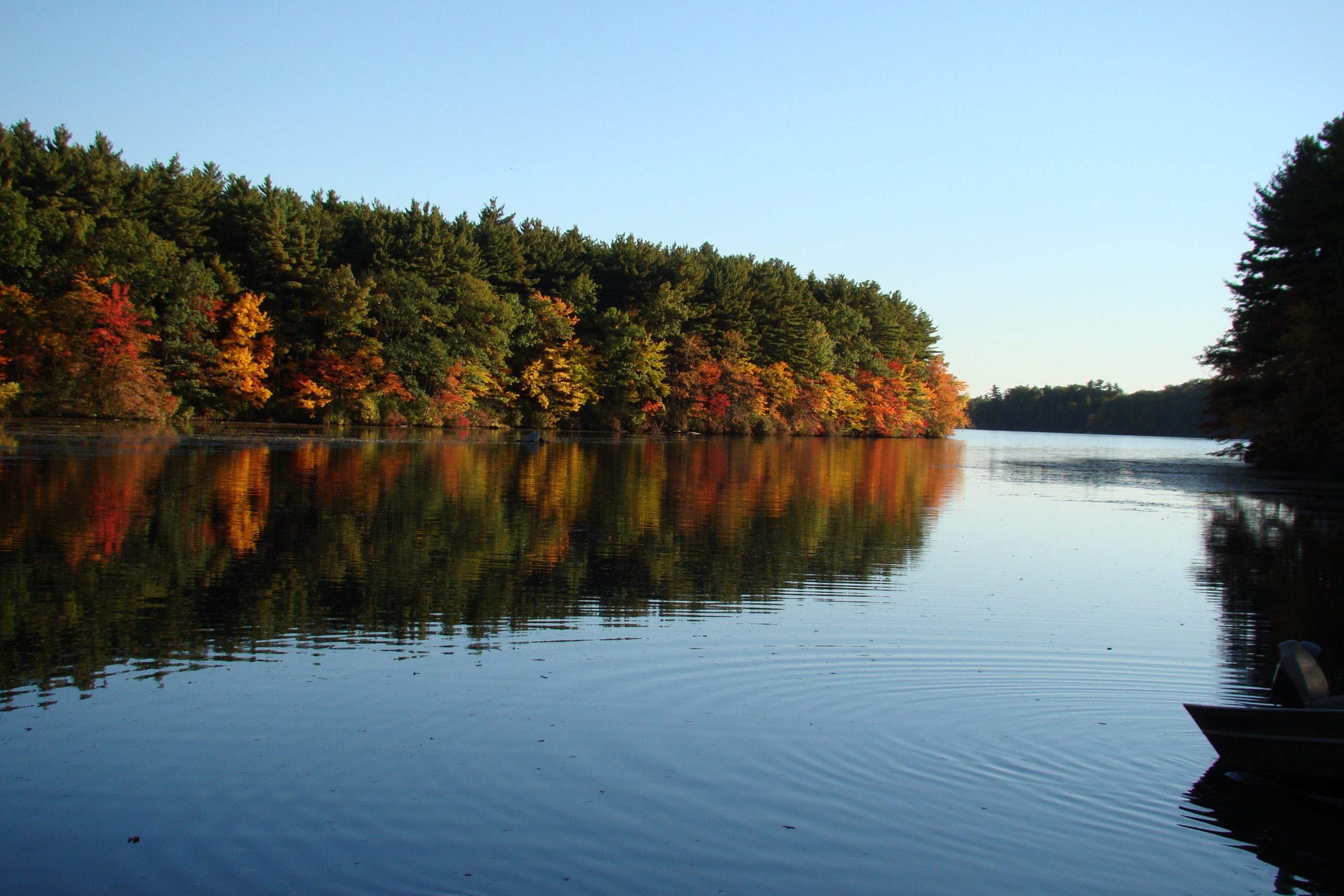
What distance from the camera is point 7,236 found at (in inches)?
2048

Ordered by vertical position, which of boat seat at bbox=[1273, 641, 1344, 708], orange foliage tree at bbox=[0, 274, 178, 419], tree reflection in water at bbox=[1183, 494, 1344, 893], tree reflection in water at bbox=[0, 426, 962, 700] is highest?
orange foliage tree at bbox=[0, 274, 178, 419]

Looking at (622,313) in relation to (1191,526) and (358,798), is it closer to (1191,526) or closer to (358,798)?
(1191,526)

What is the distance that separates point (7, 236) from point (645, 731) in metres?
57.6

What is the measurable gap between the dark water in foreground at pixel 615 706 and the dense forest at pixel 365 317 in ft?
134

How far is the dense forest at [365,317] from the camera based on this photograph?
175ft

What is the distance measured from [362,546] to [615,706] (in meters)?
8.47

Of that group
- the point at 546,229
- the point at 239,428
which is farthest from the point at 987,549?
the point at 546,229

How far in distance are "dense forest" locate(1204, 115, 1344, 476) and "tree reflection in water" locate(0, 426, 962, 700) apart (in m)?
17.0

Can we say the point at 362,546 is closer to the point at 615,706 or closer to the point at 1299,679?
the point at 615,706

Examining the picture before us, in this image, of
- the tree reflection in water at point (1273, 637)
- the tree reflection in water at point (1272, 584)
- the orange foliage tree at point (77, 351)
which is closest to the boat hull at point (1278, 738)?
the tree reflection in water at point (1273, 637)

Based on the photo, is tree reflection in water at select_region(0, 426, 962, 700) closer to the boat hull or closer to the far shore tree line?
the boat hull

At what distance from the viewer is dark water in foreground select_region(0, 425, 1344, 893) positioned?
5.14m

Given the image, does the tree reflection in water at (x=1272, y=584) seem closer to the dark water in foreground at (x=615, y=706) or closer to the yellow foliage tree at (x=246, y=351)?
the dark water in foreground at (x=615, y=706)

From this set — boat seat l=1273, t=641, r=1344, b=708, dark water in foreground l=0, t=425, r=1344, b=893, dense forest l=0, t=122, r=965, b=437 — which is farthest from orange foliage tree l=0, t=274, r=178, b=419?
boat seat l=1273, t=641, r=1344, b=708
